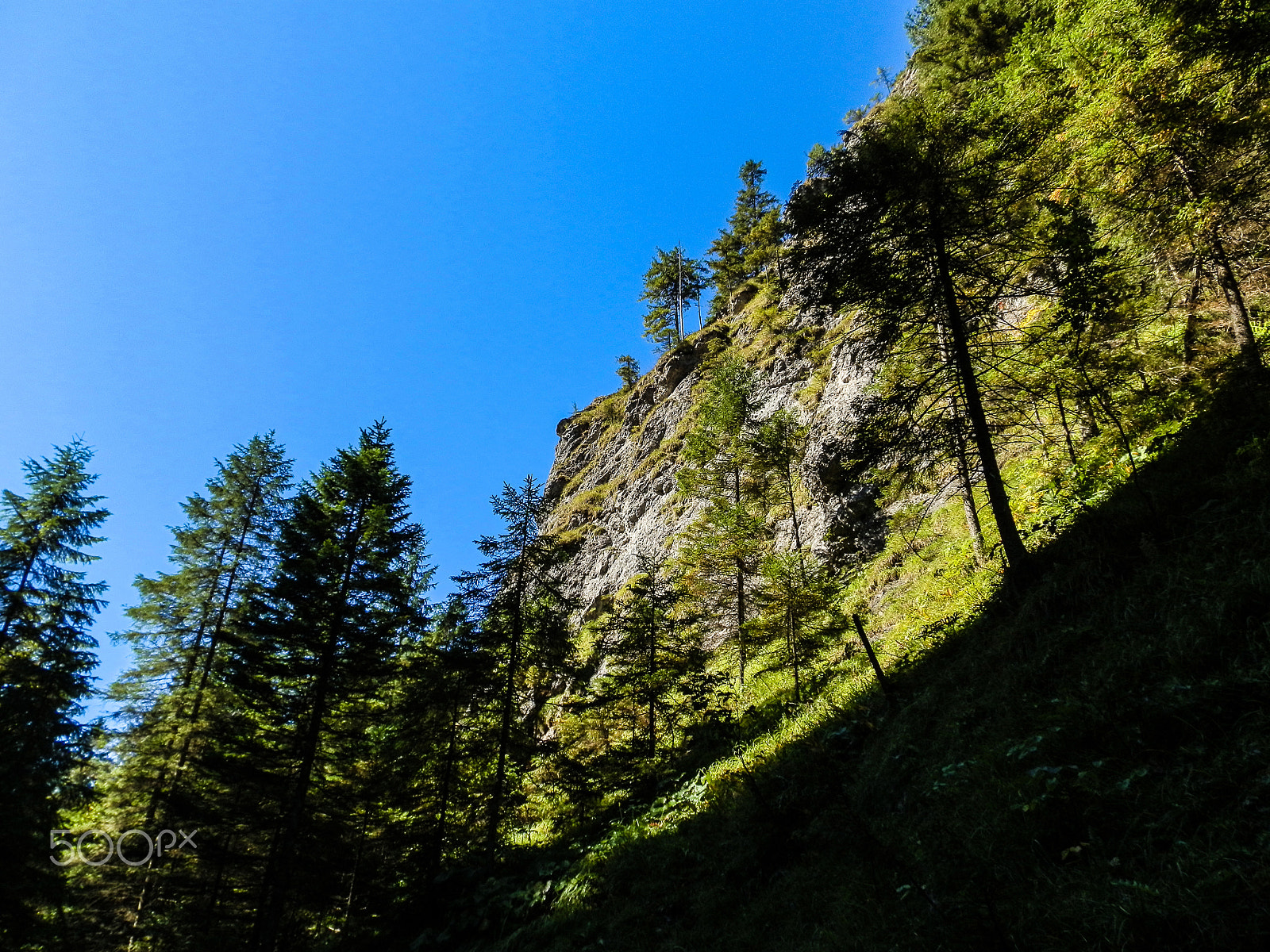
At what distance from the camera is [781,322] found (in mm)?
43094

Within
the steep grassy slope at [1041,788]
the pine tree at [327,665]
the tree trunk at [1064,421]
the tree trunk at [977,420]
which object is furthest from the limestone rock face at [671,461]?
the tree trunk at [977,420]

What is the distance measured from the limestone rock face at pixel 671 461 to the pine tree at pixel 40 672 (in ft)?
47.9

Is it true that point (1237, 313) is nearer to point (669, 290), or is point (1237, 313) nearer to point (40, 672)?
point (40, 672)

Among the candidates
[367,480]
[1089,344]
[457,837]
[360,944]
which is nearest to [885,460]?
[1089,344]

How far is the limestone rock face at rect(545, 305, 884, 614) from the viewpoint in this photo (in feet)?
88.8

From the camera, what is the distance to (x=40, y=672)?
1565cm

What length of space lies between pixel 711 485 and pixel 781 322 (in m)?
20.9

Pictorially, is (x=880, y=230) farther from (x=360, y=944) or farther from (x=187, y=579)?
(x=187, y=579)

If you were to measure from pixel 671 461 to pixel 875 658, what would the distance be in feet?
107

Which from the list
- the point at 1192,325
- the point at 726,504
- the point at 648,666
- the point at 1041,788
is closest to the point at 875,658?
the point at 1041,788

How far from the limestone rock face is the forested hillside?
3.08m

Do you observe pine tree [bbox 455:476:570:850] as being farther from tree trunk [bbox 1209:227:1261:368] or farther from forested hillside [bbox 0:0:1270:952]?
tree trunk [bbox 1209:227:1261:368]

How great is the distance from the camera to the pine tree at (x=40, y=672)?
42.7ft
